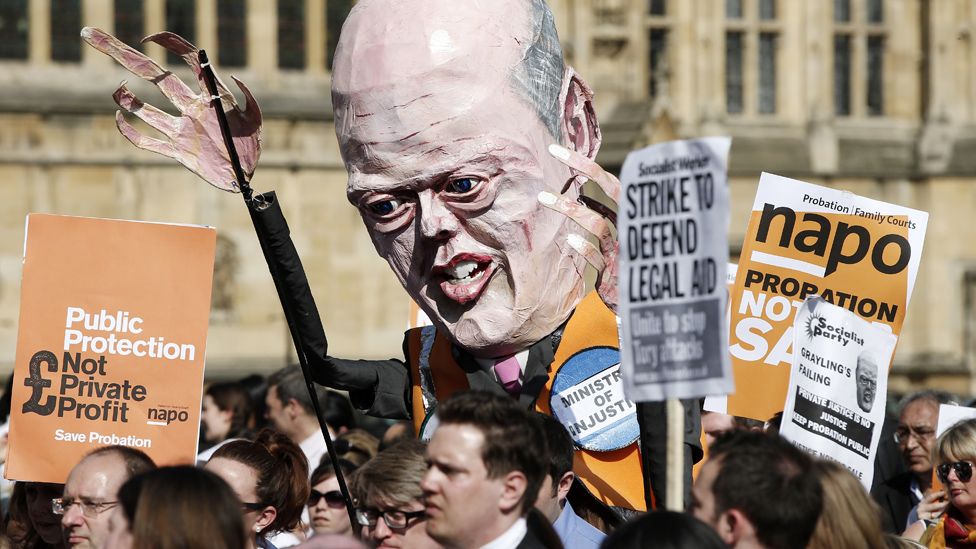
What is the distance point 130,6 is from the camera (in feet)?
66.8

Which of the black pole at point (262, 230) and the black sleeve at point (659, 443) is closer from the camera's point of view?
the black sleeve at point (659, 443)

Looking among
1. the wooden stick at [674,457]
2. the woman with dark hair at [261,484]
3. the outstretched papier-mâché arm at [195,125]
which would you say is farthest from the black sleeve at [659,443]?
the outstretched papier-mâché arm at [195,125]

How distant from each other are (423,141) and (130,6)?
1536 centimetres

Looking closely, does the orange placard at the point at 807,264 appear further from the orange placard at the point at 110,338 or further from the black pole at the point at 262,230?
the orange placard at the point at 110,338

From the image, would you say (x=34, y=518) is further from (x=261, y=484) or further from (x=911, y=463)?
(x=911, y=463)

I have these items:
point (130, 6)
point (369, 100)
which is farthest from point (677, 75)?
point (369, 100)

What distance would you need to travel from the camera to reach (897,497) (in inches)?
320

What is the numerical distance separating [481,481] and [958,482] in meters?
2.68

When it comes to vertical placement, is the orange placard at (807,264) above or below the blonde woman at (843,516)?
above

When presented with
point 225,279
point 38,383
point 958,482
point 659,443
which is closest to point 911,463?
point 958,482

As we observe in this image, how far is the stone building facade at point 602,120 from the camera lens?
19.6 m

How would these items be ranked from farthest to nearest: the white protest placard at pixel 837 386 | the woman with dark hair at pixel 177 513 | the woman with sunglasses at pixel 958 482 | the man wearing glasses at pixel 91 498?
the woman with sunglasses at pixel 958 482
the white protest placard at pixel 837 386
the man wearing glasses at pixel 91 498
the woman with dark hair at pixel 177 513

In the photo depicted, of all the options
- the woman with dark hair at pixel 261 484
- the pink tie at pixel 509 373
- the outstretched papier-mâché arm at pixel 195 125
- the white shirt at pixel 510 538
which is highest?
the outstretched papier-mâché arm at pixel 195 125

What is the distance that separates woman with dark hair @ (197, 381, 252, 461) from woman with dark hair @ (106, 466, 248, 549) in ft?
17.9
